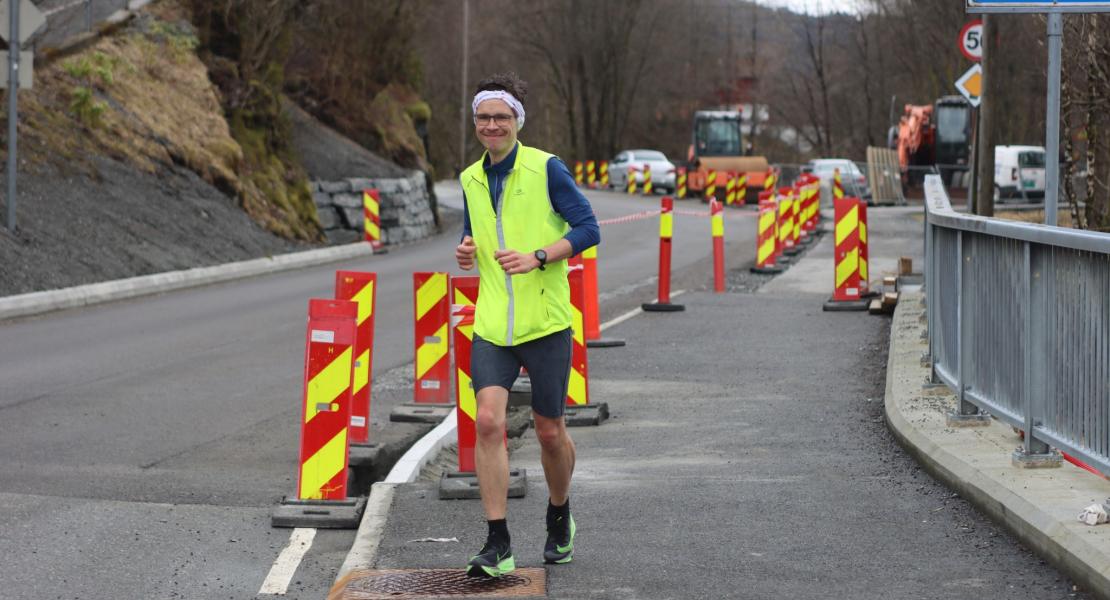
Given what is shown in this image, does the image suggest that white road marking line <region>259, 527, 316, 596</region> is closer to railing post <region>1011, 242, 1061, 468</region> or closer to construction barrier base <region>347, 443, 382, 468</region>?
construction barrier base <region>347, 443, 382, 468</region>

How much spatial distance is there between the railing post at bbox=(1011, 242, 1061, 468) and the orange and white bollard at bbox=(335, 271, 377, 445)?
3.65 metres

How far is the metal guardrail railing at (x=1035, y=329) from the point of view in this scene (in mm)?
6504

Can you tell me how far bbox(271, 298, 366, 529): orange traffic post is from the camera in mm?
7656

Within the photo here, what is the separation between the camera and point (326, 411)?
7734mm

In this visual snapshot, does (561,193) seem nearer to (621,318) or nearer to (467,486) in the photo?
(467,486)

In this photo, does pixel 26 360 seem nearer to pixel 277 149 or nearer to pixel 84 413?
pixel 84 413

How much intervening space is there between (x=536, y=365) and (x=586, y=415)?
4.26 metres

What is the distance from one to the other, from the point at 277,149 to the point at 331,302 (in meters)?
26.2

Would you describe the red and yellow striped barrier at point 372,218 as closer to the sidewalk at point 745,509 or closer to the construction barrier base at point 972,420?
the sidewalk at point 745,509

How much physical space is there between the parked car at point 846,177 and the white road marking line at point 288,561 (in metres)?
43.8

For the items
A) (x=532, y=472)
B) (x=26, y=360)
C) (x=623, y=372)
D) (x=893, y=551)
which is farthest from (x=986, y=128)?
(x=893, y=551)

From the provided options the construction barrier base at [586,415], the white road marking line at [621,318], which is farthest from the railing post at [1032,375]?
the white road marking line at [621,318]

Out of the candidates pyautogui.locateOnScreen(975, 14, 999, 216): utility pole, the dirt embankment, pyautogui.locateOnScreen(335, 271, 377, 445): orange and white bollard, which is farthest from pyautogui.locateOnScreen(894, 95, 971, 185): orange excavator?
pyautogui.locateOnScreen(335, 271, 377, 445): orange and white bollard

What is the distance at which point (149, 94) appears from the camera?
29.9 m
